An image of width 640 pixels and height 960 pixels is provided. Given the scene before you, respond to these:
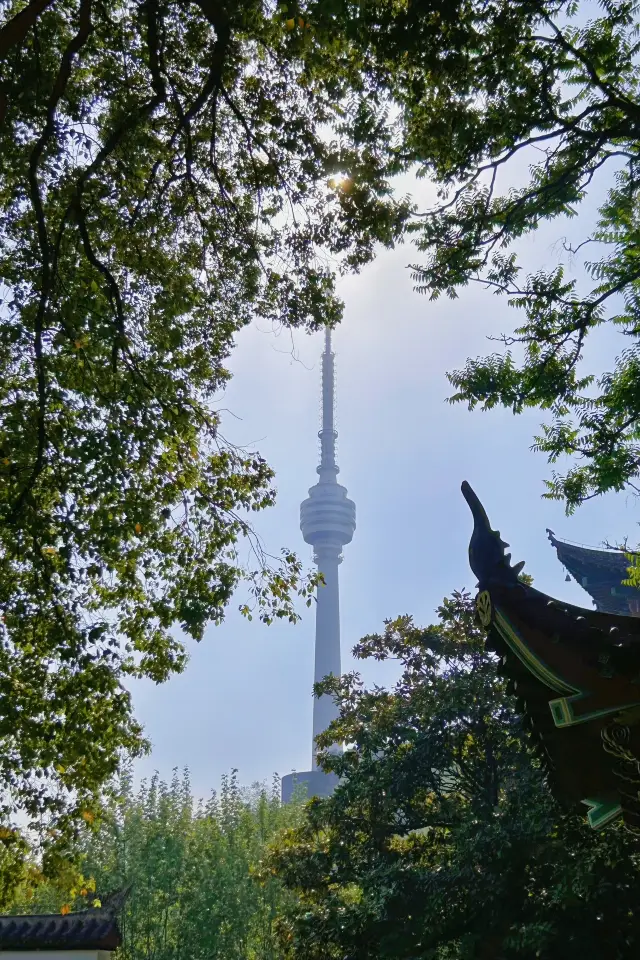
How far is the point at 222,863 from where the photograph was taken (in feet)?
63.9

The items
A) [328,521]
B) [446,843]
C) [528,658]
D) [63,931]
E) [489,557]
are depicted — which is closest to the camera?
[528,658]

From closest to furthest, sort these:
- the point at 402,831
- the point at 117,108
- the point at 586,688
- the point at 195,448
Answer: the point at 586,688, the point at 117,108, the point at 195,448, the point at 402,831

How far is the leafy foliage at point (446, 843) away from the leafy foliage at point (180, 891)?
6854 millimetres

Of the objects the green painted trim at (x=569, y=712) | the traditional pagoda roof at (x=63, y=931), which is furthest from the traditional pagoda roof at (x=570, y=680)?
the traditional pagoda roof at (x=63, y=931)

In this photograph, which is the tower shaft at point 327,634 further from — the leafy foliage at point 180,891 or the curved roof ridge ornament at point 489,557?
the curved roof ridge ornament at point 489,557

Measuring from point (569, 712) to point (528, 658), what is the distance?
39cm

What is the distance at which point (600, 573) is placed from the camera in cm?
2041

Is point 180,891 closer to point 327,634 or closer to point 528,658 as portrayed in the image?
point 528,658

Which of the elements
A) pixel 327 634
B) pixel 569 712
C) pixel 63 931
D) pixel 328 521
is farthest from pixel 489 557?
pixel 328 521

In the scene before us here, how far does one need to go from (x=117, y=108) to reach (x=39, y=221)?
176 cm

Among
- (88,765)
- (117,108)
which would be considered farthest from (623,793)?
(117,108)

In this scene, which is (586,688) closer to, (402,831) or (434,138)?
(434,138)

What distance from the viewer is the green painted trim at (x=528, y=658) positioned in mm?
5280

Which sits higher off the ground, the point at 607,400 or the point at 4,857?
the point at 607,400
